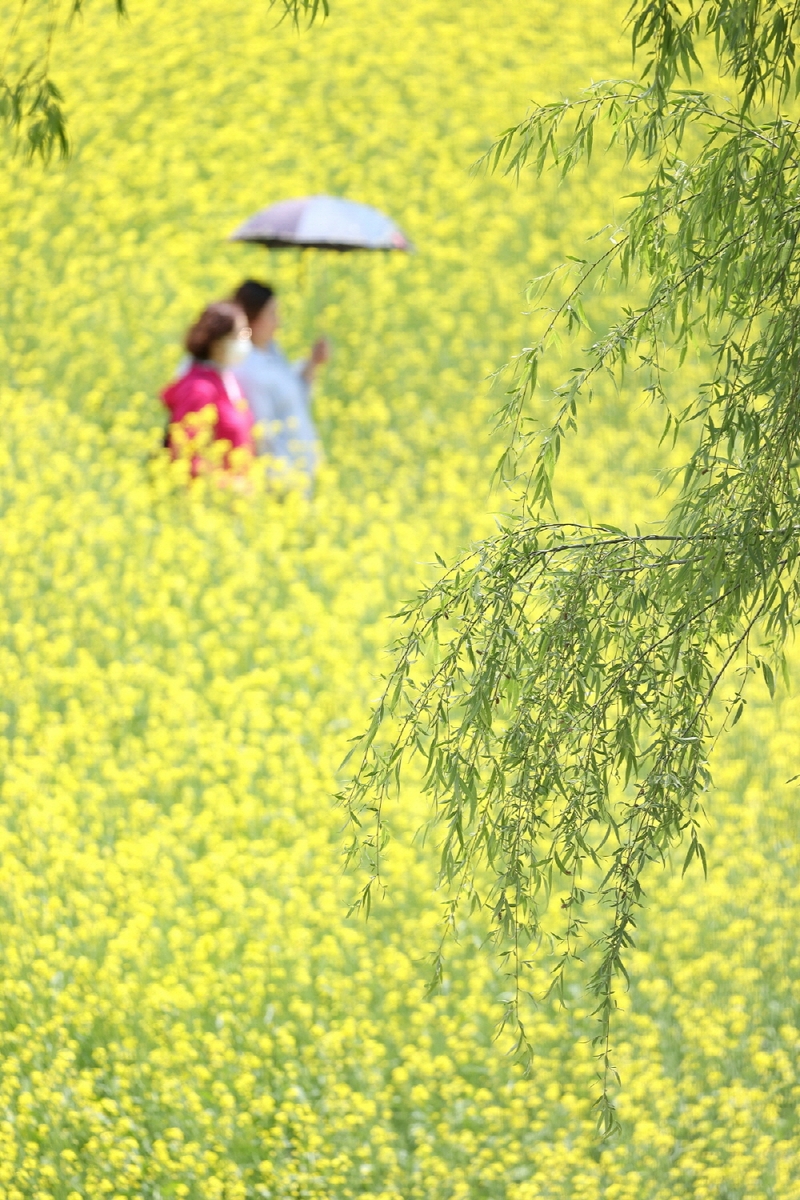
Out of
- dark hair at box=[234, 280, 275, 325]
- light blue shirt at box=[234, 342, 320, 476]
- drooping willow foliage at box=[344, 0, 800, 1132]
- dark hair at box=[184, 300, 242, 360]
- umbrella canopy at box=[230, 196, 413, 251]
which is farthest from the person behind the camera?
umbrella canopy at box=[230, 196, 413, 251]

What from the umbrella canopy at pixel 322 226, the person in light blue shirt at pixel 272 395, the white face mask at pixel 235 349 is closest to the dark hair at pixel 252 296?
the person in light blue shirt at pixel 272 395

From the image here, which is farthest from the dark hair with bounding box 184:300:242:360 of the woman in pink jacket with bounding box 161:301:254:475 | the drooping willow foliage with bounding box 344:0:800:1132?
the drooping willow foliage with bounding box 344:0:800:1132

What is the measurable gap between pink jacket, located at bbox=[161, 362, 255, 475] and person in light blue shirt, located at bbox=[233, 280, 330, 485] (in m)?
0.18

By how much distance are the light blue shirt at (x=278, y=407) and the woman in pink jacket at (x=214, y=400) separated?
22cm

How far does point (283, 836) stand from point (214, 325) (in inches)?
Result: 132

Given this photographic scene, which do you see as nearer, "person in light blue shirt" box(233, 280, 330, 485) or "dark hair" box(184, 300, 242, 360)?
"dark hair" box(184, 300, 242, 360)

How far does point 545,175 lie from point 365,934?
10443 millimetres

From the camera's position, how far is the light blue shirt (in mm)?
9062

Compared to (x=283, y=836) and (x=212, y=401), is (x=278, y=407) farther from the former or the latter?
(x=283, y=836)

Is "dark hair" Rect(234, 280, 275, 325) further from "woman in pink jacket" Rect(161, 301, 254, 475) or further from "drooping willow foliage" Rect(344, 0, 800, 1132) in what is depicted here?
"drooping willow foliage" Rect(344, 0, 800, 1132)

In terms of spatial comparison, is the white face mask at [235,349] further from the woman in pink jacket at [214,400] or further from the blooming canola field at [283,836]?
the blooming canola field at [283,836]

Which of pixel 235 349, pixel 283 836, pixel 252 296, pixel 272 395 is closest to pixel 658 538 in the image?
pixel 283 836

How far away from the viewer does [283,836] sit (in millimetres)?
6117

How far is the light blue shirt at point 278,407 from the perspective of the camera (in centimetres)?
906
